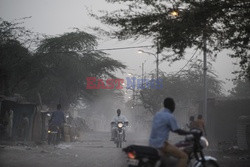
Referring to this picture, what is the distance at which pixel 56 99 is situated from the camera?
40.8m

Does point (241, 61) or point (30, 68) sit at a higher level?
point (30, 68)

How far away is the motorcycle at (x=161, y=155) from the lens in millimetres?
6898

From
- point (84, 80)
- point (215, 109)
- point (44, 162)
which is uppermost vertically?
point (84, 80)

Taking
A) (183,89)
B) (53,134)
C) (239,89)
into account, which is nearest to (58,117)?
(53,134)

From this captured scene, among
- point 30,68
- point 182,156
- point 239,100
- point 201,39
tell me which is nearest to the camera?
point 182,156

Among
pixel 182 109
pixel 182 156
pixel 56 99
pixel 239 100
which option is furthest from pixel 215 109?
pixel 182 156

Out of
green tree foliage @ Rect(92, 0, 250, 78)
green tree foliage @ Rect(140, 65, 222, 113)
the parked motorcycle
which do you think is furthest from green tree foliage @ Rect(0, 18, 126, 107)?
green tree foliage @ Rect(92, 0, 250, 78)

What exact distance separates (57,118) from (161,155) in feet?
48.2

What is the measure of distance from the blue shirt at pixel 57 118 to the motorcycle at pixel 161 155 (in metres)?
14.0

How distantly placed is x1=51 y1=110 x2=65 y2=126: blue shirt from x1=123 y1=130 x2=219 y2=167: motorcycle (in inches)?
552

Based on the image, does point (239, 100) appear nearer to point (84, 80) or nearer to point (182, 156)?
point (84, 80)

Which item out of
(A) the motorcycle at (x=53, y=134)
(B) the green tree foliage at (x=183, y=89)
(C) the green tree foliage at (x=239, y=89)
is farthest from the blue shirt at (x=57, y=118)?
(C) the green tree foliage at (x=239, y=89)

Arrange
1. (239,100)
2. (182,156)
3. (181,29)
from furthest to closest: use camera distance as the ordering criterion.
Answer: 1. (239,100)
2. (181,29)
3. (182,156)

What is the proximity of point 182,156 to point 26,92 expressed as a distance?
32991mm
